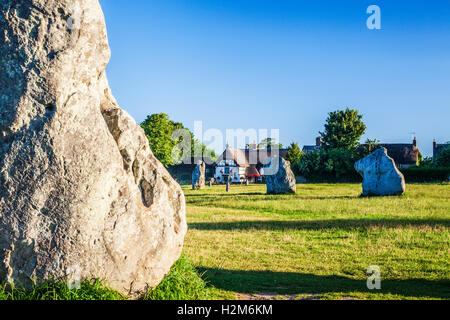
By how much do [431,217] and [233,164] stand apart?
147 feet

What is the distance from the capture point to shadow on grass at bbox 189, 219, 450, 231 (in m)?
12.3

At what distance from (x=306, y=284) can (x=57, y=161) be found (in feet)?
13.9

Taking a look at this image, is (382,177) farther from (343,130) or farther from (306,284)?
(343,130)

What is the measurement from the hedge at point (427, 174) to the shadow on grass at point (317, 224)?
30156mm

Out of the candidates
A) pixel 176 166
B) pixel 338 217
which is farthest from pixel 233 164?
pixel 338 217

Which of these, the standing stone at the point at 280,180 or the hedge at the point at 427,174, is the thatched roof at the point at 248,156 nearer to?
→ the hedge at the point at 427,174

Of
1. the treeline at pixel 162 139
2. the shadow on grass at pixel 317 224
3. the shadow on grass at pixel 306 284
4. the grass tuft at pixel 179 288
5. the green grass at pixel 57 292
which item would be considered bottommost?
the shadow on grass at pixel 306 284

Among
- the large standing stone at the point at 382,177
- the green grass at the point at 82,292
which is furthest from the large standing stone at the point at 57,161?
the large standing stone at the point at 382,177

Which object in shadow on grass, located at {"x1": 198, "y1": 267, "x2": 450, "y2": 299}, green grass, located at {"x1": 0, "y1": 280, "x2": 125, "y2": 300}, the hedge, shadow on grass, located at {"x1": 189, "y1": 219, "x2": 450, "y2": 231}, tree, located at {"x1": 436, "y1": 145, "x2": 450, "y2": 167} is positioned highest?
tree, located at {"x1": 436, "y1": 145, "x2": 450, "y2": 167}

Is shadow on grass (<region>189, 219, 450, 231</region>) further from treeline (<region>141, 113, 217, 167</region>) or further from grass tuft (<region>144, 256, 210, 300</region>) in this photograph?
treeline (<region>141, 113, 217, 167</region>)

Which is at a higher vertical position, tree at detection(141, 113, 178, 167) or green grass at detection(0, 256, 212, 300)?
tree at detection(141, 113, 178, 167)

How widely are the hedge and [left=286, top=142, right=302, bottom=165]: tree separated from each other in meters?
21.1

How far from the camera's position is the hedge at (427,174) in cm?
4003

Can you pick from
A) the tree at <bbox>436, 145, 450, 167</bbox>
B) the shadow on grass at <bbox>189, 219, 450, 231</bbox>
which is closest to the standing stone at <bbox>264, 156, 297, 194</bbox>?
the shadow on grass at <bbox>189, 219, 450, 231</bbox>
